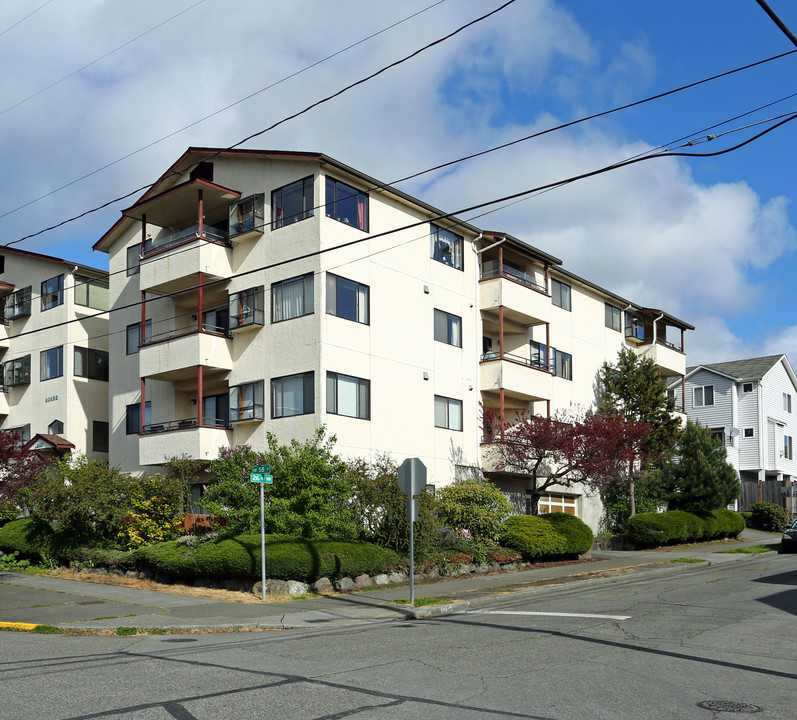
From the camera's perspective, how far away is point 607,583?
2262 centimetres

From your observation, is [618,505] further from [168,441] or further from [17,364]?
[17,364]

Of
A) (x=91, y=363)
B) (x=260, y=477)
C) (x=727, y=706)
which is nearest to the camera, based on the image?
(x=727, y=706)

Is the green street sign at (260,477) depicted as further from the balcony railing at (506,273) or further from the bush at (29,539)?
the balcony railing at (506,273)

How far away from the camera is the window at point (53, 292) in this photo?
38.8 metres

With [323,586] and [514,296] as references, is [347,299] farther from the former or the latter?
[323,586]

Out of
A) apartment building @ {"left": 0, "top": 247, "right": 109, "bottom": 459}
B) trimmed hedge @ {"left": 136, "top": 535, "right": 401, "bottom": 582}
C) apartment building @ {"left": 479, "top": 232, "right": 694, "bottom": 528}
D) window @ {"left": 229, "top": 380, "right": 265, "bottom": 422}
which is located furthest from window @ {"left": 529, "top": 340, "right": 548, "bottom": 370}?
apartment building @ {"left": 0, "top": 247, "right": 109, "bottom": 459}

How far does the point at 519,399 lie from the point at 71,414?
60.4 ft

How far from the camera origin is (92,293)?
38.6 m

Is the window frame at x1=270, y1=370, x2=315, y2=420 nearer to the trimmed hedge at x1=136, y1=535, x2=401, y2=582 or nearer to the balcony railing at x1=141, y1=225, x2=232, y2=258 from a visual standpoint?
the balcony railing at x1=141, y1=225, x2=232, y2=258

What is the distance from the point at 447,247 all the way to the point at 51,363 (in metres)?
18.0

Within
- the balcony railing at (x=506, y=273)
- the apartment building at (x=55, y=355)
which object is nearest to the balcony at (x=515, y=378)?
the balcony railing at (x=506, y=273)

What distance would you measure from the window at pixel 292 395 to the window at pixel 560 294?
1513 centimetres

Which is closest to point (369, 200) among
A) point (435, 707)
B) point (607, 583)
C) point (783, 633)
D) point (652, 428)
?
point (607, 583)

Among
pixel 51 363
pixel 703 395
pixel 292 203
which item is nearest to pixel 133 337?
pixel 51 363
